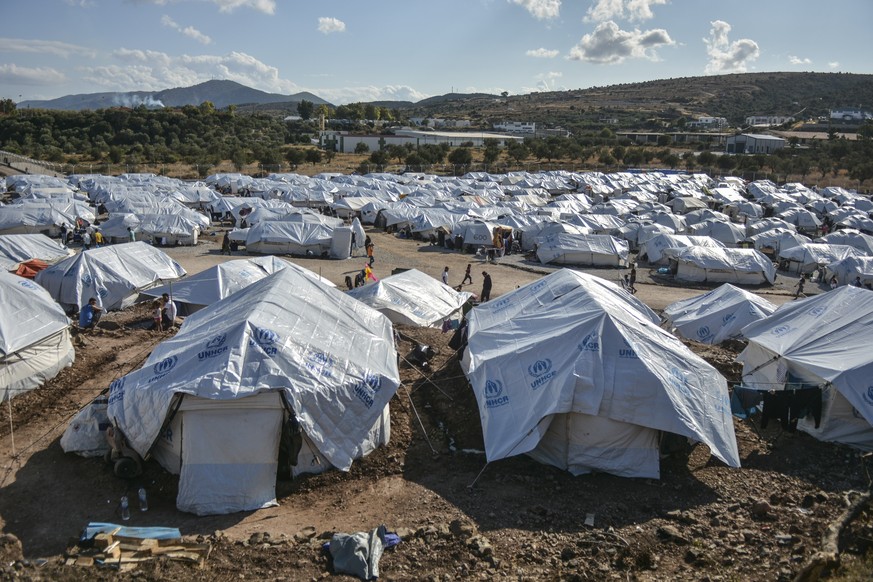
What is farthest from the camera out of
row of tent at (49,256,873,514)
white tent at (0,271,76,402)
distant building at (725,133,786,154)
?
distant building at (725,133,786,154)

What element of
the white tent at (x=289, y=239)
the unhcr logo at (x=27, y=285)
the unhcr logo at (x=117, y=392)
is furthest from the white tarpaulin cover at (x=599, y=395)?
the white tent at (x=289, y=239)

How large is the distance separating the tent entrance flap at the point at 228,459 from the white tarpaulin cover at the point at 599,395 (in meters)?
3.47

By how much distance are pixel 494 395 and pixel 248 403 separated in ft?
13.7

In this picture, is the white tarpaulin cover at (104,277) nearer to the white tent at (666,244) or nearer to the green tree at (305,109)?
the white tent at (666,244)

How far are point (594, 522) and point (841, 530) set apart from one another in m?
3.32

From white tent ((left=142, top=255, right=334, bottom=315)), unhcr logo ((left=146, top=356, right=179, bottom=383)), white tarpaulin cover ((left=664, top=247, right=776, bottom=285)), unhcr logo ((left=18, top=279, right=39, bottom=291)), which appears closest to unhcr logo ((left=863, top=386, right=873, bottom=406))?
unhcr logo ((left=146, top=356, right=179, bottom=383))

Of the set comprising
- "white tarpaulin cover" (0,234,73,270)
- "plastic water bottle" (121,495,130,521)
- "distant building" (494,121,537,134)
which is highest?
"distant building" (494,121,537,134)

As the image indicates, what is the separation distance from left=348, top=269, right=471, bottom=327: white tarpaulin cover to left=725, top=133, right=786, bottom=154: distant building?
95083 mm

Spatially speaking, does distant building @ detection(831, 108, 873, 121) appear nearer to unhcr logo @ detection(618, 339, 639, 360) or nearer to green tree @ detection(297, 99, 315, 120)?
green tree @ detection(297, 99, 315, 120)

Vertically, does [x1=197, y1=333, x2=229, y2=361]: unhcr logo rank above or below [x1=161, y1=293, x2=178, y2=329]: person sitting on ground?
above

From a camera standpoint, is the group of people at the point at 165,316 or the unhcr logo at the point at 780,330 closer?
the unhcr logo at the point at 780,330

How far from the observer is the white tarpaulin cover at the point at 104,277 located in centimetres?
1942

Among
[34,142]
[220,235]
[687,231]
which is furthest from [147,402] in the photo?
[34,142]

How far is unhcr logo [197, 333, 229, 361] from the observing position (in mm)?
10172
